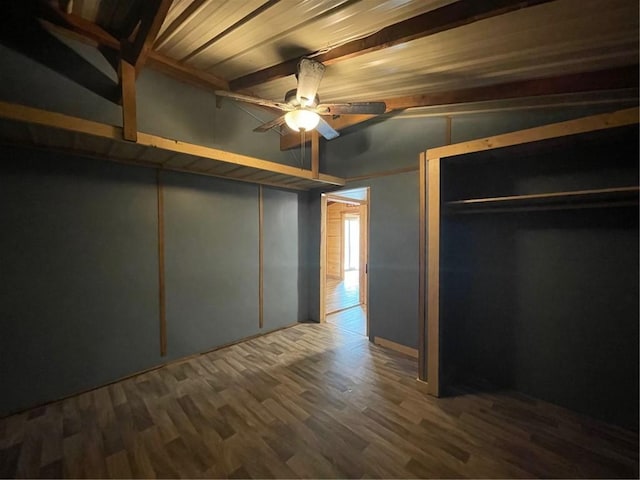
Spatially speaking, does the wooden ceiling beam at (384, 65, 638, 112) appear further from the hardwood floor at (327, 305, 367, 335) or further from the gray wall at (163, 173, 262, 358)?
the hardwood floor at (327, 305, 367, 335)

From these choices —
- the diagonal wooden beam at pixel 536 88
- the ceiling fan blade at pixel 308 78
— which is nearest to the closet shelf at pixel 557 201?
the diagonal wooden beam at pixel 536 88

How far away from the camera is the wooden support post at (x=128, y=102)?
203 centimetres

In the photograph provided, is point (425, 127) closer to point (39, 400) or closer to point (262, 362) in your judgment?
point (262, 362)

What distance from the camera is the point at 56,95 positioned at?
7.34 feet

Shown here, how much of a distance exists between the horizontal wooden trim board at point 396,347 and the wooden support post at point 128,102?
10.9 ft

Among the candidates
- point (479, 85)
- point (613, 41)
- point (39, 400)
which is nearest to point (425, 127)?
point (479, 85)

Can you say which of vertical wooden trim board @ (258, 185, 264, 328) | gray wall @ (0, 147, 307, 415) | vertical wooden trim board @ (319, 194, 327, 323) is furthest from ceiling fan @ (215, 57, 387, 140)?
vertical wooden trim board @ (319, 194, 327, 323)

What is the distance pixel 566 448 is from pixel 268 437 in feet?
6.63

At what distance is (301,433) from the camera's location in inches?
74.9

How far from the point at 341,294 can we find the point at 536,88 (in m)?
5.10

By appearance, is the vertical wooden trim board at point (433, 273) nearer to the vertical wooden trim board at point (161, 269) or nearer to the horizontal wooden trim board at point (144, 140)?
the horizontal wooden trim board at point (144, 140)

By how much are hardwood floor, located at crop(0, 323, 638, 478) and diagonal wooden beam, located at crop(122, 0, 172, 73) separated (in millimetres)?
2822

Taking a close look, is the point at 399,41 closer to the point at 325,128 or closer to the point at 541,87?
the point at 325,128

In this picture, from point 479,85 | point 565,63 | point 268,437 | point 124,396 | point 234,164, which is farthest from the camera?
point 234,164
